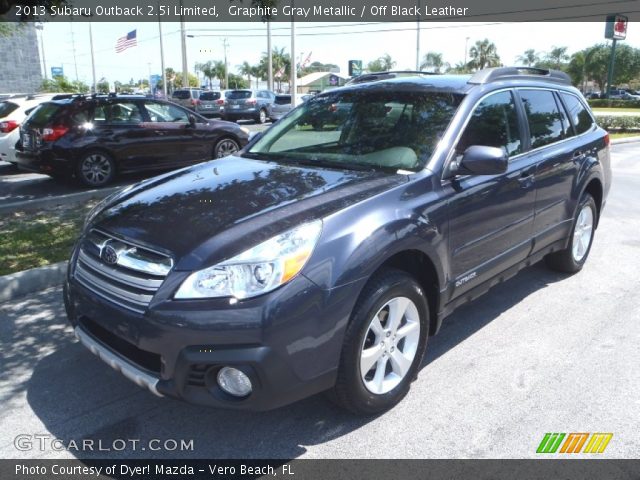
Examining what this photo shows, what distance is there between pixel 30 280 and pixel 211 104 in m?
25.7

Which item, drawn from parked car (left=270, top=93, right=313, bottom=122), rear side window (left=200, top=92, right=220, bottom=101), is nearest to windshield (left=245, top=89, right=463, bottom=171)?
parked car (left=270, top=93, right=313, bottom=122)

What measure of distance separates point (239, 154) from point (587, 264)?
3.80 meters

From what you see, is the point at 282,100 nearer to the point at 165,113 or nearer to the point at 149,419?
the point at 165,113

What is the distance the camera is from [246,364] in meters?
2.43

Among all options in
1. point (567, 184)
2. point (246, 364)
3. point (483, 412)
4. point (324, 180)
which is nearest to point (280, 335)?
point (246, 364)

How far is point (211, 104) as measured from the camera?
29188mm

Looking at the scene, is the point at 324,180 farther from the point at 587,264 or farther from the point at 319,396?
the point at 587,264

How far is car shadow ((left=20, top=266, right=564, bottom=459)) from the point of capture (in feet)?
9.24

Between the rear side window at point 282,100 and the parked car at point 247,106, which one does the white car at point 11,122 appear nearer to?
the parked car at point 247,106

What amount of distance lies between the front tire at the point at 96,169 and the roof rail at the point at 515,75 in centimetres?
728

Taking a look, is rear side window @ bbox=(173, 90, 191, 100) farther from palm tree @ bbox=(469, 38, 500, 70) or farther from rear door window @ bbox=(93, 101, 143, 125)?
palm tree @ bbox=(469, 38, 500, 70)

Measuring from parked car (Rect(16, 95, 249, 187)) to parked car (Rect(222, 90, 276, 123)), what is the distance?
16910 mm

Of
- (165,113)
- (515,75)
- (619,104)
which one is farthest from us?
(619,104)

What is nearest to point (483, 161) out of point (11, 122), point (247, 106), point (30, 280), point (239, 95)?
point (30, 280)
